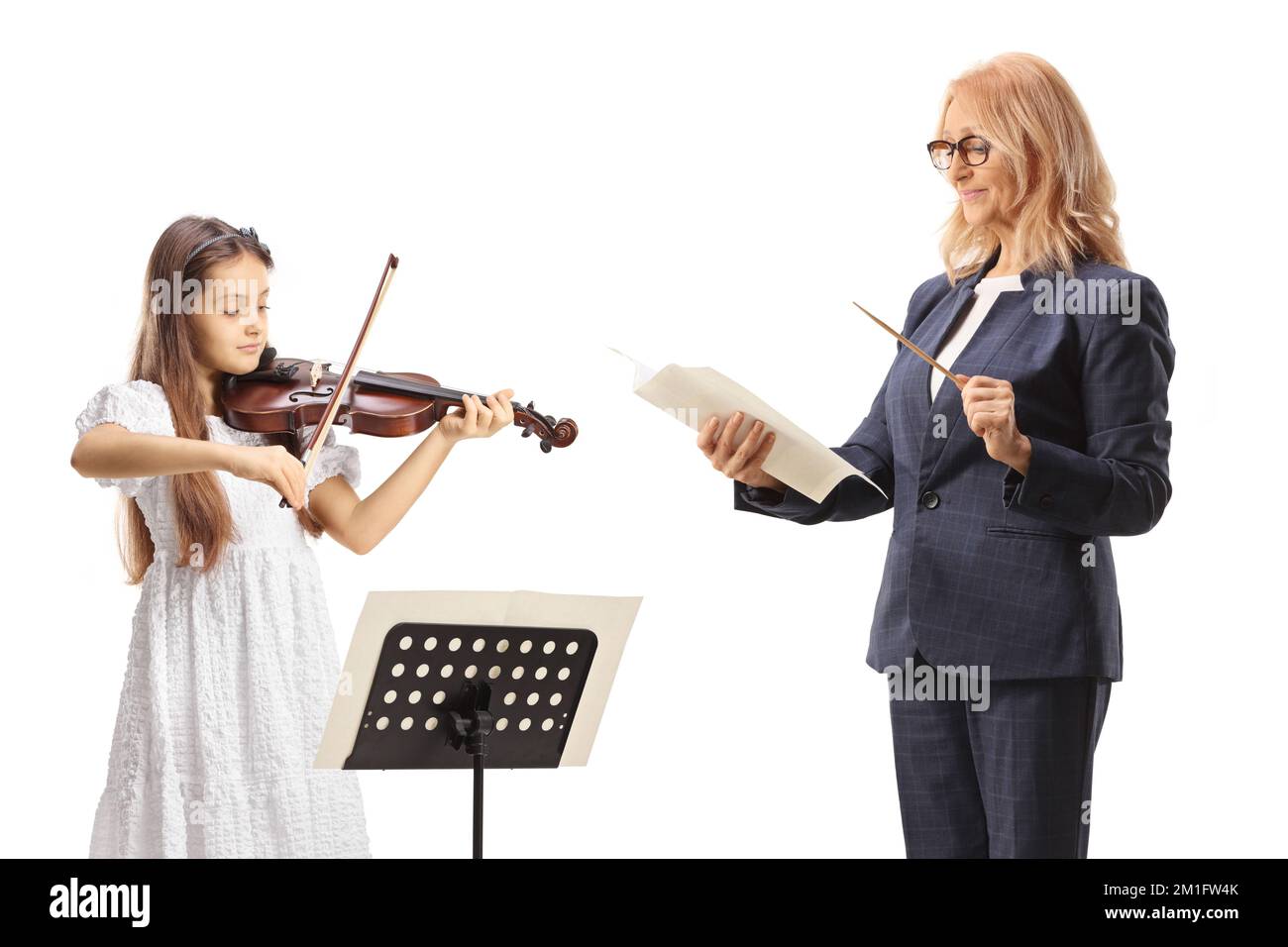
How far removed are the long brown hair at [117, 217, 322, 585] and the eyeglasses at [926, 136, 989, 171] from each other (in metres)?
1.05

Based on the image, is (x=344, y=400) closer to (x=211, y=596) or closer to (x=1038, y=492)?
(x=211, y=596)

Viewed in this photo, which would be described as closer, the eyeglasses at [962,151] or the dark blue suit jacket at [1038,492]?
the dark blue suit jacket at [1038,492]

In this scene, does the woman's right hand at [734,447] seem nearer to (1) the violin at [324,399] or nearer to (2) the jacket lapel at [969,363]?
(2) the jacket lapel at [969,363]

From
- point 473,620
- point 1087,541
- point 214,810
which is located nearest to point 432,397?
point 473,620

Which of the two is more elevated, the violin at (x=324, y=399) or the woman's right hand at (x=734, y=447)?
the violin at (x=324, y=399)

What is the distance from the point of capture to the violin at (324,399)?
2.18 m

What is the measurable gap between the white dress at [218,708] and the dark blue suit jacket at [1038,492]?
0.84m

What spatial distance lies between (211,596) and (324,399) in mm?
351

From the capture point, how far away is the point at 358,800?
83.7 inches

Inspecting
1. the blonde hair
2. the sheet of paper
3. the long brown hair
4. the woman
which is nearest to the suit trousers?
the woman

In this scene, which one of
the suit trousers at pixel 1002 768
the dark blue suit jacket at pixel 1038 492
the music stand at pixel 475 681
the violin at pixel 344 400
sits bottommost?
the suit trousers at pixel 1002 768

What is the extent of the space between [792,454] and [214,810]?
0.96m

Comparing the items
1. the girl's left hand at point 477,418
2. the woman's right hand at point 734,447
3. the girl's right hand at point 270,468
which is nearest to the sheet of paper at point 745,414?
the woman's right hand at point 734,447

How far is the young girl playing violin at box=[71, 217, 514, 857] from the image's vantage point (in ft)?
6.59
